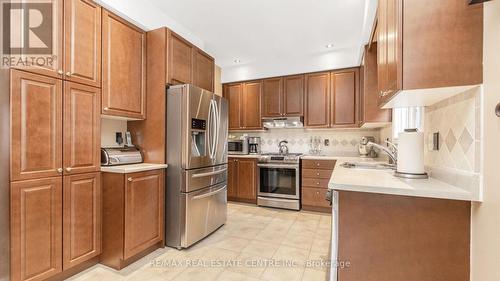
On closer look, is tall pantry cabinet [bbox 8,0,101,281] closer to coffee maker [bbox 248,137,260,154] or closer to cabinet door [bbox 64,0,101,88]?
cabinet door [bbox 64,0,101,88]

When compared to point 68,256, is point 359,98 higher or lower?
higher

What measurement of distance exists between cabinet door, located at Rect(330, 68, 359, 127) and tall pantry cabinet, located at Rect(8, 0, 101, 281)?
10.6 ft

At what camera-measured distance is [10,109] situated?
1.46m

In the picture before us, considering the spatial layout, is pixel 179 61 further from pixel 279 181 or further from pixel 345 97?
pixel 345 97

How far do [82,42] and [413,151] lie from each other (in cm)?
256

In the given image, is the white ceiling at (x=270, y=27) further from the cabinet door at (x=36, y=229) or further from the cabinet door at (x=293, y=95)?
the cabinet door at (x=36, y=229)

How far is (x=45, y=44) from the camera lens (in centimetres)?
166

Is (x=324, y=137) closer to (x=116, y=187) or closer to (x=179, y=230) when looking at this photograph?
(x=179, y=230)

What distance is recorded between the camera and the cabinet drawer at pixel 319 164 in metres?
3.51

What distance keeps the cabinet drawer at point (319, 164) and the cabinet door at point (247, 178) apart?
87 cm

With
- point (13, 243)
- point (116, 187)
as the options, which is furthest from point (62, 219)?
point (116, 187)

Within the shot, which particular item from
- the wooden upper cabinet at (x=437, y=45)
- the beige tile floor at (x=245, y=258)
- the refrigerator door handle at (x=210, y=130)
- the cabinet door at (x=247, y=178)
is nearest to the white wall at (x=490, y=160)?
the wooden upper cabinet at (x=437, y=45)

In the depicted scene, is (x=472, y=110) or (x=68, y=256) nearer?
(x=472, y=110)

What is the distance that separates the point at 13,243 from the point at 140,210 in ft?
2.68
